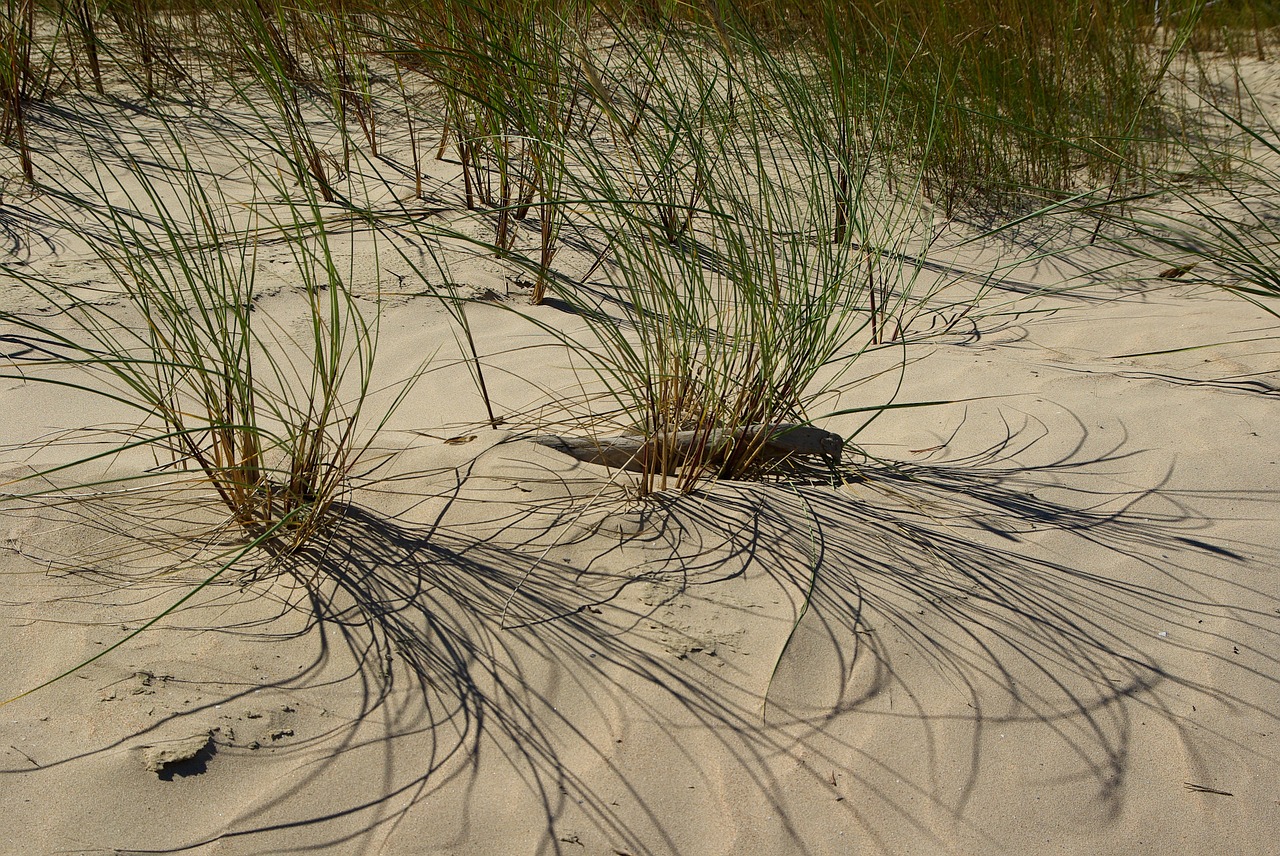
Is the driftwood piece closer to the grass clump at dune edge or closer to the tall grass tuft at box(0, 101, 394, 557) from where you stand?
the grass clump at dune edge

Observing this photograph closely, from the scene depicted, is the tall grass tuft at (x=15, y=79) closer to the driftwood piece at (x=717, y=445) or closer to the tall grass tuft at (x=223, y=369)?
the tall grass tuft at (x=223, y=369)

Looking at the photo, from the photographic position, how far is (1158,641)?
151 centimetres

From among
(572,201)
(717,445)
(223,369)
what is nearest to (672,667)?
(717,445)

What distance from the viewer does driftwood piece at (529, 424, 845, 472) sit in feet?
6.30

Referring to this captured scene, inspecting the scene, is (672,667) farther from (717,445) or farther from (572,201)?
(572,201)

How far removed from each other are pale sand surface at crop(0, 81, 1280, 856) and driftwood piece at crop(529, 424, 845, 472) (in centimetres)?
7

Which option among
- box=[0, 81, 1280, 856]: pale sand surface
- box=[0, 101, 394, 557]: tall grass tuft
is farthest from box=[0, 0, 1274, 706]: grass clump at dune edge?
box=[0, 81, 1280, 856]: pale sand surface

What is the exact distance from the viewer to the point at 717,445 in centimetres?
190

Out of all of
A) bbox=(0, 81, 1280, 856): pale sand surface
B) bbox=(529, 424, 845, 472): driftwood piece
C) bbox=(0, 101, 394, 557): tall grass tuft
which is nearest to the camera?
bbox=(0, 81, 1280, 856): pale sand surface

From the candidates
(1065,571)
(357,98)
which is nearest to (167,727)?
(1065,571)

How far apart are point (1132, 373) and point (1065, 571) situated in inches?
42.2

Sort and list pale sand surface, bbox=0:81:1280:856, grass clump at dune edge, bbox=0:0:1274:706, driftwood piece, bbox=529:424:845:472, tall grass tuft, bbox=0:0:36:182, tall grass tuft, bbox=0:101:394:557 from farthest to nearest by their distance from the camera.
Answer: tall grass tuft, bbox=0:0:36:182
driftwood piece, bbox=529:424:845:472
grass clump at dune edge, bbox=0:0:1274:706
tall grass tuft, bbox=0:101:394:557
pale sand surface, bbox=0:81:1280:856

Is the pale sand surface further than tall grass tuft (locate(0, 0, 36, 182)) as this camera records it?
No

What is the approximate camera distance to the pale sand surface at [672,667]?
1.23 metres
